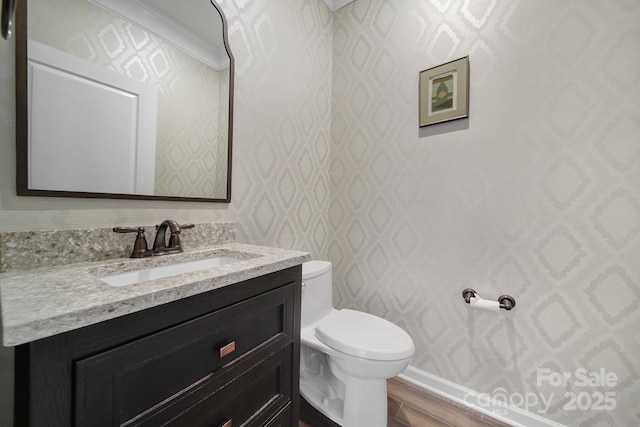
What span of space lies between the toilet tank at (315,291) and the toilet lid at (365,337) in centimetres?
7

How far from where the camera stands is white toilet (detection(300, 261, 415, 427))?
1105 millimetres

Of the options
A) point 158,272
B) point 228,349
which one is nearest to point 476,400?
point 228,349

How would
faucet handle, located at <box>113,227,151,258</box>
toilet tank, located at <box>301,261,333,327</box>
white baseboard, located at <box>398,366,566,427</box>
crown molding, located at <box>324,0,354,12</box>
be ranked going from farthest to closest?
1. crown molding, located at <box>324,0,354,12</box>
2. toilet tank, located at <box>301,261,333,327</box>
3. white baseboard, located at <box>398,366,566,427</box>
4. faucet handle, located at <box>113,227,151,258</box>

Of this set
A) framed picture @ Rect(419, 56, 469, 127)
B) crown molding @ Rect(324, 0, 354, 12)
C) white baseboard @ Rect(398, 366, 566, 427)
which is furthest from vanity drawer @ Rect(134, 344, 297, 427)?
crown molding @ Rect(324, 0, 354, 12)

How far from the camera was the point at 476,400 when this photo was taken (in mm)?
1399

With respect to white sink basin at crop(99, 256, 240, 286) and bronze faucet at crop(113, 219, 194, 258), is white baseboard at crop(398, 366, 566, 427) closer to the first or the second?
white sink basin at crop(99, 256, 240, 286)

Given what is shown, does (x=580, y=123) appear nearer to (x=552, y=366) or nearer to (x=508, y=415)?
(x=552, y=366)

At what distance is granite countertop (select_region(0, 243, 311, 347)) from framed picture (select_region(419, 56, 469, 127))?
1.25m

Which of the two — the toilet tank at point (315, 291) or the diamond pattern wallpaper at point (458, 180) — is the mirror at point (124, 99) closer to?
the diamond pattern wallpaper at point (458, 180)

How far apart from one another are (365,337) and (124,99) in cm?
140

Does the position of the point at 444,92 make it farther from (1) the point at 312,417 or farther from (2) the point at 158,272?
(1) the point at 312,417
